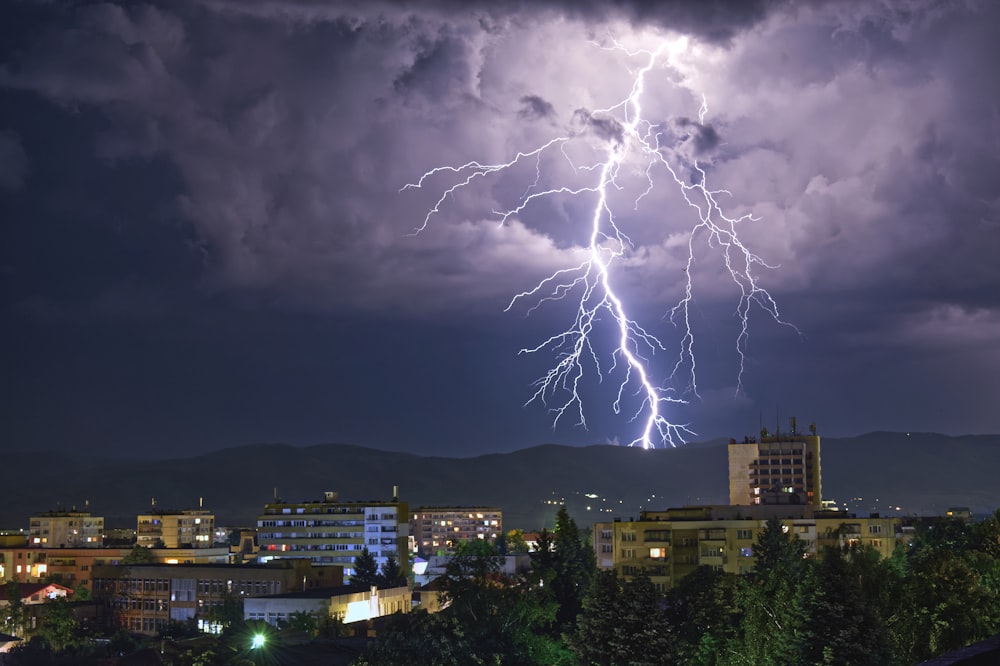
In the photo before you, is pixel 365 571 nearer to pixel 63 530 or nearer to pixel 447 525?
pixel 63 530

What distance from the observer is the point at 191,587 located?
62438 millimetres

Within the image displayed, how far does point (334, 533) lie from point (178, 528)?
34298 mm

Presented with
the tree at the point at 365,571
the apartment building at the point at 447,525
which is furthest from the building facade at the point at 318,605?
the apartment building at the point at 447,525

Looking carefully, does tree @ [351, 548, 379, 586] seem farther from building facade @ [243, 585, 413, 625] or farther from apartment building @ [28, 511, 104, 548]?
apartment building @ [28, 511, 104, 548]

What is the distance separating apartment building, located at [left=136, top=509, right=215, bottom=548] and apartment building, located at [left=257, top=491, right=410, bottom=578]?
1063 inches

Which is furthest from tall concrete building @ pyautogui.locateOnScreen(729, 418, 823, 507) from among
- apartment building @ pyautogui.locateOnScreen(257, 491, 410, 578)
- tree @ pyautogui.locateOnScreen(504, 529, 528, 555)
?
apartment building @ pyautogui.locateOnScreen(257, 491, 410, 578)

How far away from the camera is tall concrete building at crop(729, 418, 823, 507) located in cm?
10400

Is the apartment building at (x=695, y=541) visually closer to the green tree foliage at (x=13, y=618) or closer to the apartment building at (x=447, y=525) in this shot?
the green tree foliage at (x=13, y=618)

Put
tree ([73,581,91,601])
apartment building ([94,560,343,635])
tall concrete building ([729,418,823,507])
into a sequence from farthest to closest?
tall concrete building ([729,418,823,507]), tree ([73,581,91,601]), apartment building ([94,560,343,635])

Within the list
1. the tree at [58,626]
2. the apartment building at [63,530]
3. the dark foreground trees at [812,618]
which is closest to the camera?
the dark foreground trees at [812,618]

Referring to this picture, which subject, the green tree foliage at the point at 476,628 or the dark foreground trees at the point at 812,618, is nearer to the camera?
the dark foreground trees at the point at 812,618

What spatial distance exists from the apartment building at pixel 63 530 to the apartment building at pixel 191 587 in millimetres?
45040

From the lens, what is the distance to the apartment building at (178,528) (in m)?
110

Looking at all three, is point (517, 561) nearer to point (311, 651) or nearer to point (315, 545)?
point (315, 545)
